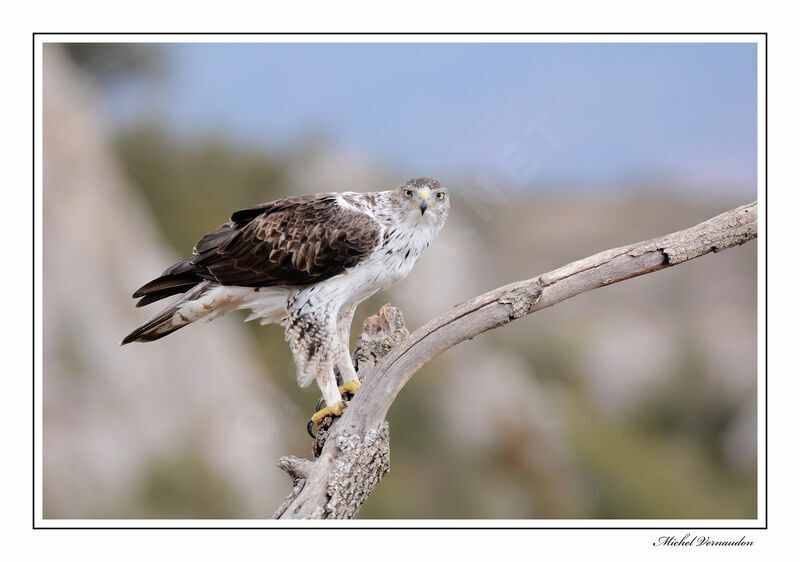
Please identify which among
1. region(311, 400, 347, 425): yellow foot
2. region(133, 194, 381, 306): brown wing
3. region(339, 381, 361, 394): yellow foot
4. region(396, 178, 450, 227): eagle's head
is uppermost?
region(396, 178, 450, 227): eagle's head

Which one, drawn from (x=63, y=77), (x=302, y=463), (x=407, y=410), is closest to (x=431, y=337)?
(x=302, y=463)

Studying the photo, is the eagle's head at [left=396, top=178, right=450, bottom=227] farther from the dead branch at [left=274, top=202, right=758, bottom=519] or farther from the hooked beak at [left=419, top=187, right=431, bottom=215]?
the dead branch at [left=274, top=202, right=758, bottom=519]

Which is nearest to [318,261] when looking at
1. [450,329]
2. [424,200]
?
[424,200]

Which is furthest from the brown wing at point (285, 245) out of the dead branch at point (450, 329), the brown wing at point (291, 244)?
the dead branch at point (450, 329)

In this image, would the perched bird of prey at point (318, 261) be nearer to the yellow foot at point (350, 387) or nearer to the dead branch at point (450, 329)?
the yellow foot at point (350, 387)

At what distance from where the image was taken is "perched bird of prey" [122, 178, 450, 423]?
2.84 m

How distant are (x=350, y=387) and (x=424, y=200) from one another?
0.94 metres

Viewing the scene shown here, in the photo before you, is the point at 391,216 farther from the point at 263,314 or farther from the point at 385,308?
the point at 263,314

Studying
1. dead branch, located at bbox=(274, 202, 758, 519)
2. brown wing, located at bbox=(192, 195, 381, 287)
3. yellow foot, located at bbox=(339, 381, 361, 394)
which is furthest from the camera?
yellow foot, located at bbox=(339, 381, 361, 394)

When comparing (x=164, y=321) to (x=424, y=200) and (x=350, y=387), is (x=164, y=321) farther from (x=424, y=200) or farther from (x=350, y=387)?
(x=424, y=200)

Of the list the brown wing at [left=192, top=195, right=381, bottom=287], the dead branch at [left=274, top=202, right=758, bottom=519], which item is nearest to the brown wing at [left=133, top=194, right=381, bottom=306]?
the brown wing at [left=192, top=195, right=381, bottom=287]

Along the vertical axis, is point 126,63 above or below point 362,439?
above

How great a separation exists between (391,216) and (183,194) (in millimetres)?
3287
